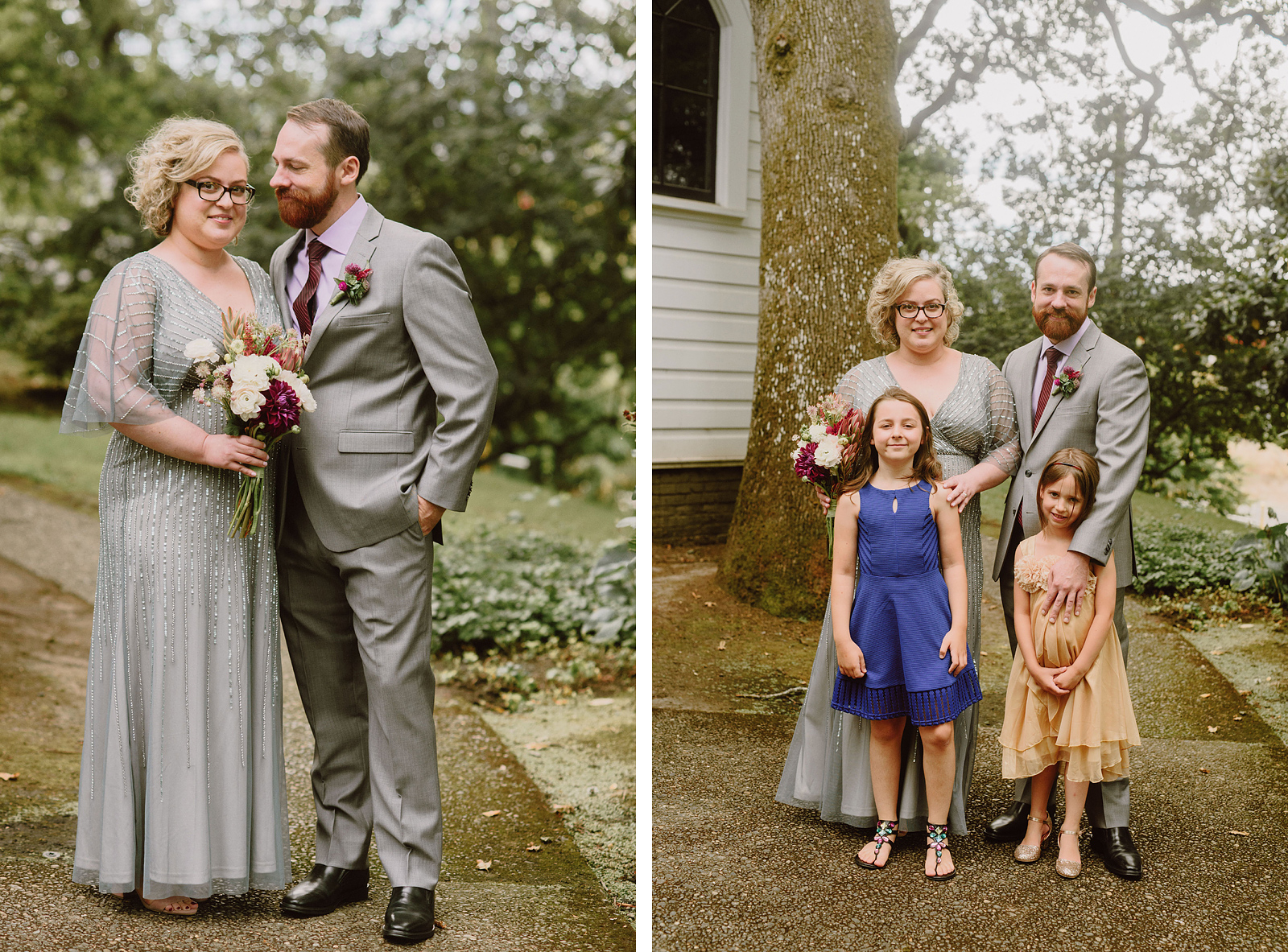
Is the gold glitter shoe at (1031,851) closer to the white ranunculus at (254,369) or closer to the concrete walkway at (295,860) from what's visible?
the concrete walkway at (295,860)

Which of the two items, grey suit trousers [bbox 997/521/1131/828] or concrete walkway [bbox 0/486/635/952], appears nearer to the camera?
concrete walkway [bbox 0/486/635/952]

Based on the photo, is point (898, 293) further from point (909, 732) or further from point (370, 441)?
point (370, 441)

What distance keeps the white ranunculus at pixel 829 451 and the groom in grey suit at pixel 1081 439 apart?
0.55 metres

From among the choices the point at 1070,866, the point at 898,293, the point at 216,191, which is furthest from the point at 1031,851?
the point at 216,191

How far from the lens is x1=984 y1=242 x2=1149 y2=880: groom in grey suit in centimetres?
284

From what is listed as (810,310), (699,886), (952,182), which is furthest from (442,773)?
(952,182)

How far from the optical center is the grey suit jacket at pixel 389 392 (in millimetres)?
2697

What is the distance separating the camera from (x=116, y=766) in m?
2.69

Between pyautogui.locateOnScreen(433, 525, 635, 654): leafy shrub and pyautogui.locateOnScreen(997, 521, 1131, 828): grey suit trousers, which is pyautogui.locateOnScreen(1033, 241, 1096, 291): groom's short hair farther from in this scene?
pyautogui.locateOnScreen(433, 525, 635, 654): leafy shrub

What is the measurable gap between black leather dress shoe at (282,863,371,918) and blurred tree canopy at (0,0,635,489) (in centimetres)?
517

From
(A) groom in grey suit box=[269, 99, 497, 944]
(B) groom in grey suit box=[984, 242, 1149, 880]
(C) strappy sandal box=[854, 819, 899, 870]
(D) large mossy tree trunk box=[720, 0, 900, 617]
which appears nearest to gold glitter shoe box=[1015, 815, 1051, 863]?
(B) groom in grey suit box=[984, 242, 1149, 880]

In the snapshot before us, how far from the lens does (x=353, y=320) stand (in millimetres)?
2688

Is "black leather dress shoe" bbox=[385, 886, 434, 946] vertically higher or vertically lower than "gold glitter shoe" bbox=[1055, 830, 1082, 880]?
lower

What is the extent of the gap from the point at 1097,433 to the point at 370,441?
1982mm
